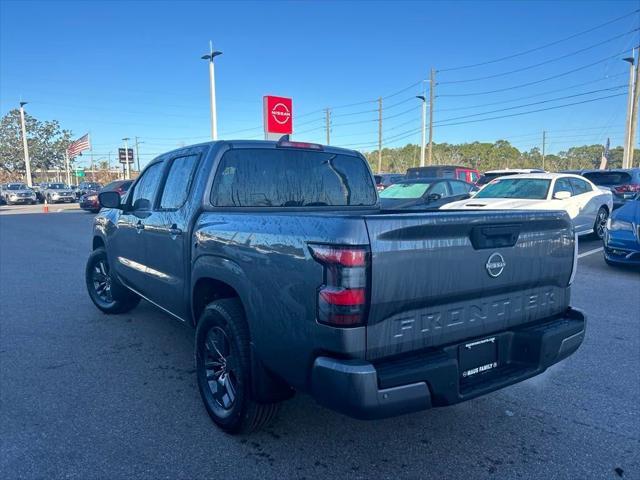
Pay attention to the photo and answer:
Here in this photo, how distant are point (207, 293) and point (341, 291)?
1.60 meters

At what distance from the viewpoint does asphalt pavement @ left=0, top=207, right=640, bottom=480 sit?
2736 mm

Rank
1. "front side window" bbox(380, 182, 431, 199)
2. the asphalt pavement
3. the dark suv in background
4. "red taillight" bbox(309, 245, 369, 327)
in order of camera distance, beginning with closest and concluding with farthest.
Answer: "red taillight" bbox(309, 245, 369, 327) → the asphalt pavement → "front side window" bbox(380, 182, 431, 199) → the dark suv in background

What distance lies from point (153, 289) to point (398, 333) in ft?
8.90

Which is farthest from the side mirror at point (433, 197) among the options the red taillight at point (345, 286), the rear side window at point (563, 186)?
the red taillight at point (345, 286)

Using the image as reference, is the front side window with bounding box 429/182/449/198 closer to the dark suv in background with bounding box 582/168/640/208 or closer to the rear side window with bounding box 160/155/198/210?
the dark suv in background with bounding box 582/168/640/208

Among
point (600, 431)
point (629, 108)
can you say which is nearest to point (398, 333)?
point (600, 431)

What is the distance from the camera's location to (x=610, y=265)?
27.3 ft

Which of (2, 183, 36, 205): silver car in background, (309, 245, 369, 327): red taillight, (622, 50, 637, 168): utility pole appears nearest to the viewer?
(309, 245, 369, 327): red taillight

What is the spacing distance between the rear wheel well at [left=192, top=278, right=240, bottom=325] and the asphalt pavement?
2.27ft

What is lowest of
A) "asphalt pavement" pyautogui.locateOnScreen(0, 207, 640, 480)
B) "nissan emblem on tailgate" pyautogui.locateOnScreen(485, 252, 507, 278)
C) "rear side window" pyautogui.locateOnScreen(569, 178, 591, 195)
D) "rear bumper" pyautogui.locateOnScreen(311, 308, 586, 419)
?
"asphalt pavement" pyautogui.locateOnScreen(0, 207, 640, 480)

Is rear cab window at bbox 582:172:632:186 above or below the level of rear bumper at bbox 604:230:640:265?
above

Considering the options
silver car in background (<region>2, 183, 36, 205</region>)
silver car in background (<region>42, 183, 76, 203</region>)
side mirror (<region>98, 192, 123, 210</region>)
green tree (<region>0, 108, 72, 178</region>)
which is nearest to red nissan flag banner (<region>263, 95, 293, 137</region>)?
side mirror (<region>98, 192, 123, 210</region>)

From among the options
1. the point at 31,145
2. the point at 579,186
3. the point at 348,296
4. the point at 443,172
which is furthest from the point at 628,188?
the point at 31,145

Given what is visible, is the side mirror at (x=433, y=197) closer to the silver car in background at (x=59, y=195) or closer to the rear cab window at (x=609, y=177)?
the rear cab window at (x=609, y=177)
